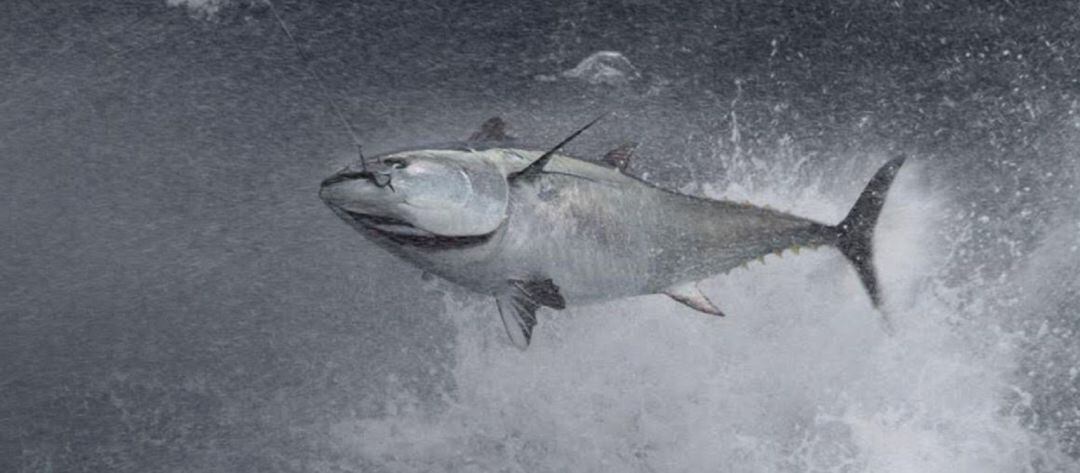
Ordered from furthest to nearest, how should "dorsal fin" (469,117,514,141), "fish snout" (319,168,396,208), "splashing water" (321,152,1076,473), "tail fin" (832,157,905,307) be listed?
"splashing water" (321,152,1076,473)
"tail fin" (832,157,905,307)
"dorsal fin" (469,117,514,141)
"fish snout" (319,168,396,208)

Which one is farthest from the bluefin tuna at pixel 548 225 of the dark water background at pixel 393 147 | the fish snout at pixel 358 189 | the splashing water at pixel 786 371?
the dark water background at pixel 393 147

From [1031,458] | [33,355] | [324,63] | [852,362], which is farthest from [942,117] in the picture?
[33,355]

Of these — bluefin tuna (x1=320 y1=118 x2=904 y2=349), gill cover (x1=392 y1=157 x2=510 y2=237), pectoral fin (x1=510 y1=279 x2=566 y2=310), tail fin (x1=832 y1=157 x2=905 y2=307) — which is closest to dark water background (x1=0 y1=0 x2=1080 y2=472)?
tail fin (x1=832 y1=157 x2=905 y2=307)

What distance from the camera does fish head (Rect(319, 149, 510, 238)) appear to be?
6.29ft

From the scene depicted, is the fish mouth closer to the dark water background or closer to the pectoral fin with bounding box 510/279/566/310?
the pectoral fin with bounding box 510/279/566/310

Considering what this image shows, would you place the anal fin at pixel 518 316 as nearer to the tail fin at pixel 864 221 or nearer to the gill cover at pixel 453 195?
the gill cover at pixel 453 195

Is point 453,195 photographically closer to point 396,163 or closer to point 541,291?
point 396,163

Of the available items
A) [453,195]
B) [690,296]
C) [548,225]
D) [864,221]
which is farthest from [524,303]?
[864,221]

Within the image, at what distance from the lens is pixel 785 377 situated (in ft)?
9.64

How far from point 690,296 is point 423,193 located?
0.75 metres

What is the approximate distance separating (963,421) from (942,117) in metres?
0.93

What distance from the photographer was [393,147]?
9.79ft

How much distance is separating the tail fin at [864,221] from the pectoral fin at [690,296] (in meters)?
0.38

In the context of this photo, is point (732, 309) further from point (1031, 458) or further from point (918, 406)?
point (1031, 458)
